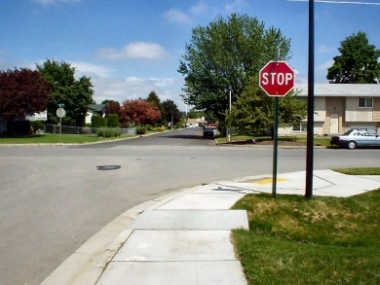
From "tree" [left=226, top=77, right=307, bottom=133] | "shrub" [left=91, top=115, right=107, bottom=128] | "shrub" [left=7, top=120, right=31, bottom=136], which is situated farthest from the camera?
"shrub" [left=91, top=115, right=107, bottom=128]

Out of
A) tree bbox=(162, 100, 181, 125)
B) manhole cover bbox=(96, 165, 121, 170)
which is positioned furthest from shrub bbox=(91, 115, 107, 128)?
tree bbox=(162, 100, 181, 125)

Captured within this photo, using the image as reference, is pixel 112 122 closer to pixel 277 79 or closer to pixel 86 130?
pixel 86 130

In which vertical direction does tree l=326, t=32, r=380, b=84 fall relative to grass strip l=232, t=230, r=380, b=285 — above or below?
above

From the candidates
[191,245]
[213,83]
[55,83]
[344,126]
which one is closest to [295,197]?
[191,245]

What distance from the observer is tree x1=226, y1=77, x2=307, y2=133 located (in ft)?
90.6

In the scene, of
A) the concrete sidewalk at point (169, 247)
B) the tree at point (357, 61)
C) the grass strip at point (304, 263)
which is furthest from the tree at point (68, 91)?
the grass strip at point (304, 263)

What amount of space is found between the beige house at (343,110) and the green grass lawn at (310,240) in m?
35.1

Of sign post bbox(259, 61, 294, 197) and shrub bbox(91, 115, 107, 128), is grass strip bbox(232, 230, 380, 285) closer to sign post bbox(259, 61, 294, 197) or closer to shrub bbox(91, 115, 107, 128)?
sign post bbox(259, 61, 294, 197)

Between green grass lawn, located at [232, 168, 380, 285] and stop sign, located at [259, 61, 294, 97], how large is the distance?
2185 mm

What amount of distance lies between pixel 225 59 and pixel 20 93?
21075 millimetres

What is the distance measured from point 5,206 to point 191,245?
4807mm

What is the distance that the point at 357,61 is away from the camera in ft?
238

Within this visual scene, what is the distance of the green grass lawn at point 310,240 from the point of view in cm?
405

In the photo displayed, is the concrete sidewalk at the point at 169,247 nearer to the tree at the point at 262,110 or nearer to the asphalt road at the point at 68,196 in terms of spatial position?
the asphalt road at the point at 68,196
